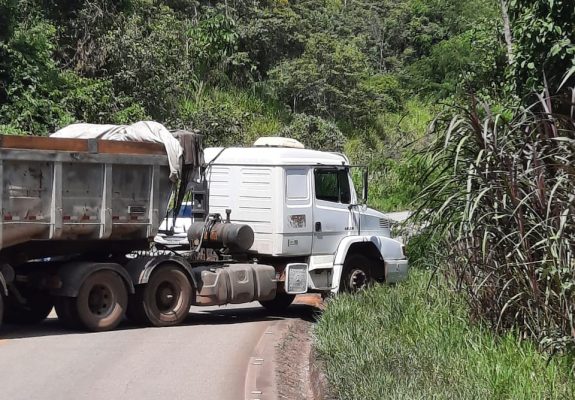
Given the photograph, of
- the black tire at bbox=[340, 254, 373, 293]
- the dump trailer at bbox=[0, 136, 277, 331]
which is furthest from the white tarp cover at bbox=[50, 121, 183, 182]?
the black tire at bbox=[340, 254, 373, 293]

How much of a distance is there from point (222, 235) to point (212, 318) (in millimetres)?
1639

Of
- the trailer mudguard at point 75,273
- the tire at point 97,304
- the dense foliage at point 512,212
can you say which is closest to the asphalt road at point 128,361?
the tire at point 97,304

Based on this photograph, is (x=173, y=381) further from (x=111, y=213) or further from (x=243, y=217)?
(x=243, y=217)

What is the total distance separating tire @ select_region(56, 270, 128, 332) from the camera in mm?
12055

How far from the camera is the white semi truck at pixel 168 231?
1166 cm

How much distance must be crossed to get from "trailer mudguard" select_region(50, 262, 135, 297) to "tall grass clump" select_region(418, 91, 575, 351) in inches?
211

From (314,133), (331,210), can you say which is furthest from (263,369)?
(314,133)

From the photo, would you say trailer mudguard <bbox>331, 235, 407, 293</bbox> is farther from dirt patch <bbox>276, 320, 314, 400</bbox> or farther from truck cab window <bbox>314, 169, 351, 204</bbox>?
dirt patch <bbox>276, 320, 314, 400</bbox>

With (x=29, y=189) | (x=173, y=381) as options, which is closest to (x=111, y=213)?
(x=29, y=189)

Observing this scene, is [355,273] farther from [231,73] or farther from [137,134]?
[231,73]

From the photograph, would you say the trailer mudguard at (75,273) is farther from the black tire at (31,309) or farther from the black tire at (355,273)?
the black tire at (355,273)

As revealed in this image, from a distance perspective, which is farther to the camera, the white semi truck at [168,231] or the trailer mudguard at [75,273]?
the trailer mudguard at [75,273]

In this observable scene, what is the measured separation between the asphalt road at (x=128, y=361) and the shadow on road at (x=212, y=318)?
0.09 ft

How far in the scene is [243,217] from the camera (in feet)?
48.3
